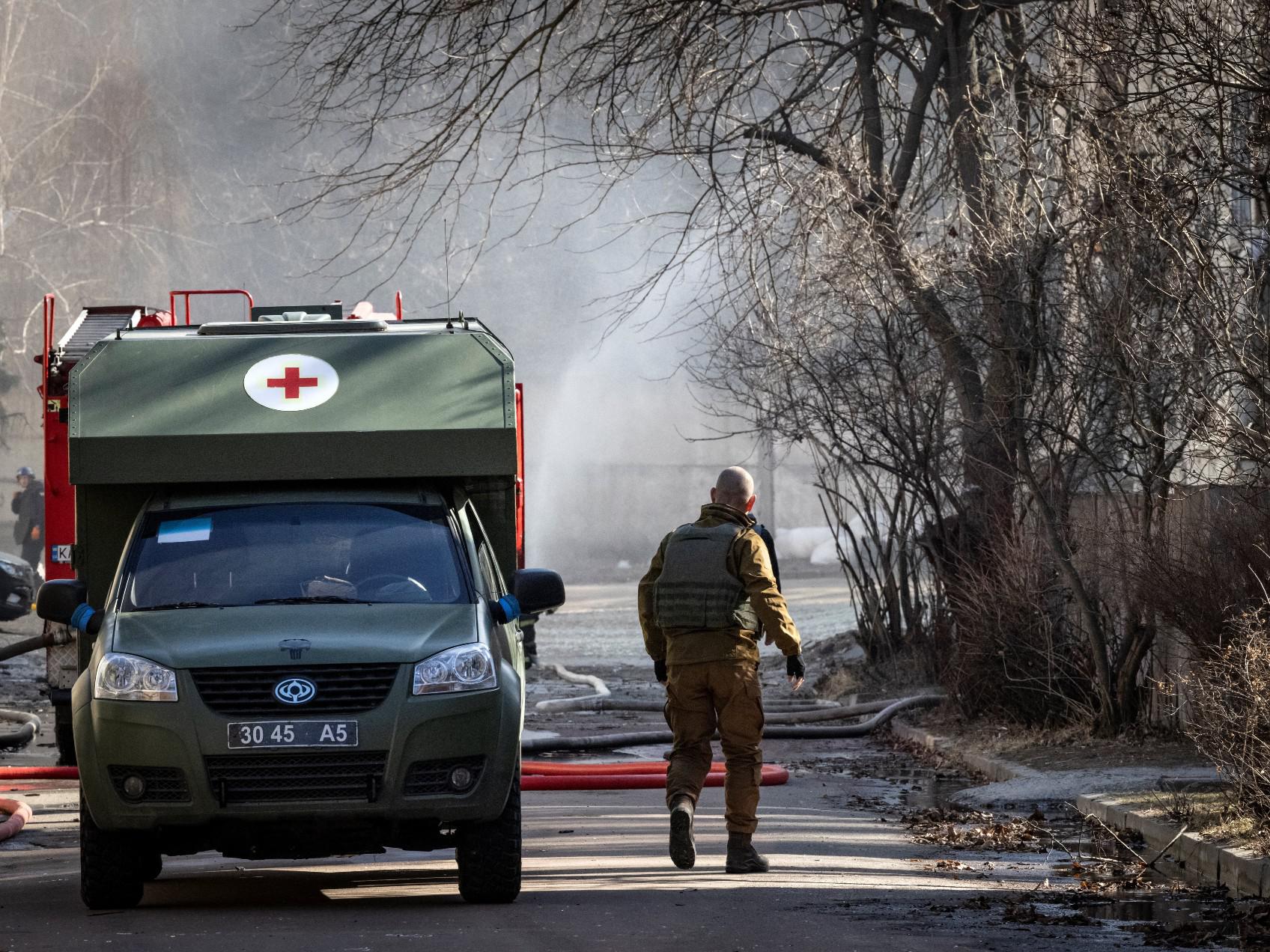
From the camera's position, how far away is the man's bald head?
9.09m

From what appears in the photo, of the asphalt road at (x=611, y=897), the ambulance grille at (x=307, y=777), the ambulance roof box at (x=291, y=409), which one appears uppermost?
the ambulance roof box at (x=291, y=409)

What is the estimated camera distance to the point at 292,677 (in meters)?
7.61

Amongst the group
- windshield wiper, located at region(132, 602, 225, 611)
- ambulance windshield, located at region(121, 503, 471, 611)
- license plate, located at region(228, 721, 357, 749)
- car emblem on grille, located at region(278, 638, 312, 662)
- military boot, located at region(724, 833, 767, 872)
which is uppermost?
ambulance windshield, located at region(121, 503, 471, 611)

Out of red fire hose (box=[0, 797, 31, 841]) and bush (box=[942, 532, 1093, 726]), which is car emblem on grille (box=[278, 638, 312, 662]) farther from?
bush (box=[942, 532, 1093, 726])

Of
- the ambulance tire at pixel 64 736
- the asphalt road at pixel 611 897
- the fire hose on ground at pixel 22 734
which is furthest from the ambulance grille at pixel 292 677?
the fire hose on ground at pixel 22 734

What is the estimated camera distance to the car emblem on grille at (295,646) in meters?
7.61

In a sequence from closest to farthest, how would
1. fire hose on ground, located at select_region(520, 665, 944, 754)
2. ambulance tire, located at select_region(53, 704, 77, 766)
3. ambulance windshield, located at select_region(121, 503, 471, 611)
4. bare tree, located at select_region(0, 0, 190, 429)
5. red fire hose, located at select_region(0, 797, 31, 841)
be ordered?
1. ambulance windshield, located at select_region(121, 503, 471, 611)
2. red fire hose, located at select_region(0, 797, 31, 841)
3. ambulance tire, located at select_region(53, 704, 77, 766)
4. fire hose on ground, located at select_region(520, 665, 944, 754)
5. bare tree, located at select_region(0, 0, 190, 429)

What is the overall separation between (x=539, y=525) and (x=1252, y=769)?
53219mm

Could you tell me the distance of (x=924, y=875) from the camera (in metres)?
8.88

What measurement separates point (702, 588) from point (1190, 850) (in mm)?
2739

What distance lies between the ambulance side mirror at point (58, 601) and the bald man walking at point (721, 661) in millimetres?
2723

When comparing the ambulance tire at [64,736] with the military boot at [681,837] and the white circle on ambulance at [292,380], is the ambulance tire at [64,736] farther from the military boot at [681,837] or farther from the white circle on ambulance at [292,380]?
the military boot at [681,837]

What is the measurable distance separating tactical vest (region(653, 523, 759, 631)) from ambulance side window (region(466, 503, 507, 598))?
0.80m

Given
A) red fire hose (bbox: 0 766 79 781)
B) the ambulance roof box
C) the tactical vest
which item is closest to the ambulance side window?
the ambulance roof box
